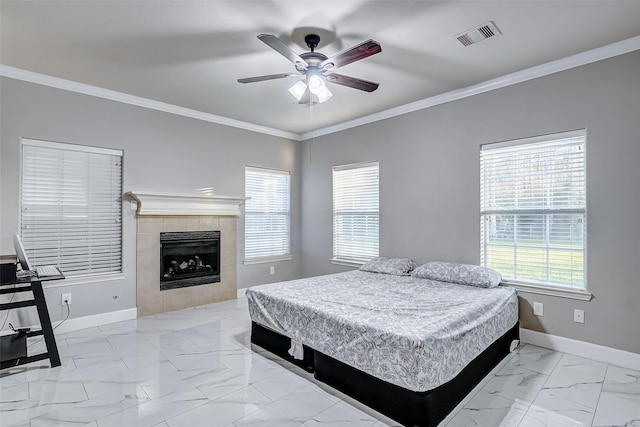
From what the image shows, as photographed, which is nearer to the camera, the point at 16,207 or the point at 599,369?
the point at 599,369

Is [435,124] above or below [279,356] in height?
above

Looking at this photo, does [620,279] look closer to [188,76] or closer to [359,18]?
[359,18]

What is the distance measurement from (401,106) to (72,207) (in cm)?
412

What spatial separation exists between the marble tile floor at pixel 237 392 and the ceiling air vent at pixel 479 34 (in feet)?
8.91

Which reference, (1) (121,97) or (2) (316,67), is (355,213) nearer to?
(2) (316,67)

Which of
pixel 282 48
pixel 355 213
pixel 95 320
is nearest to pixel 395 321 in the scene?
pixel 282 48

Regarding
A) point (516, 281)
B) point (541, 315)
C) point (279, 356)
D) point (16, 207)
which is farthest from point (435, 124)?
point (16, 207)

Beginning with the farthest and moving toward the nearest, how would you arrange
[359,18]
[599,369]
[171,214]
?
[171,214] → [599,369] → [359,18]

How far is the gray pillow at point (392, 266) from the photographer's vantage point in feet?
13.7

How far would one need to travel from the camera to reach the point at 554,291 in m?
3.22

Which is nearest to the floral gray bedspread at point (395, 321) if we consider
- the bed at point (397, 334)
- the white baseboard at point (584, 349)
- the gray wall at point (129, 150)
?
the bed at point (397, 334)

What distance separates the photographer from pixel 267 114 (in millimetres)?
4793

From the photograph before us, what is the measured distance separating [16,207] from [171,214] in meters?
1.52

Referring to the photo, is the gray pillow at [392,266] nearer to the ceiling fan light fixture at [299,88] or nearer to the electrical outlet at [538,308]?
the electrical outlet at [538,308]
